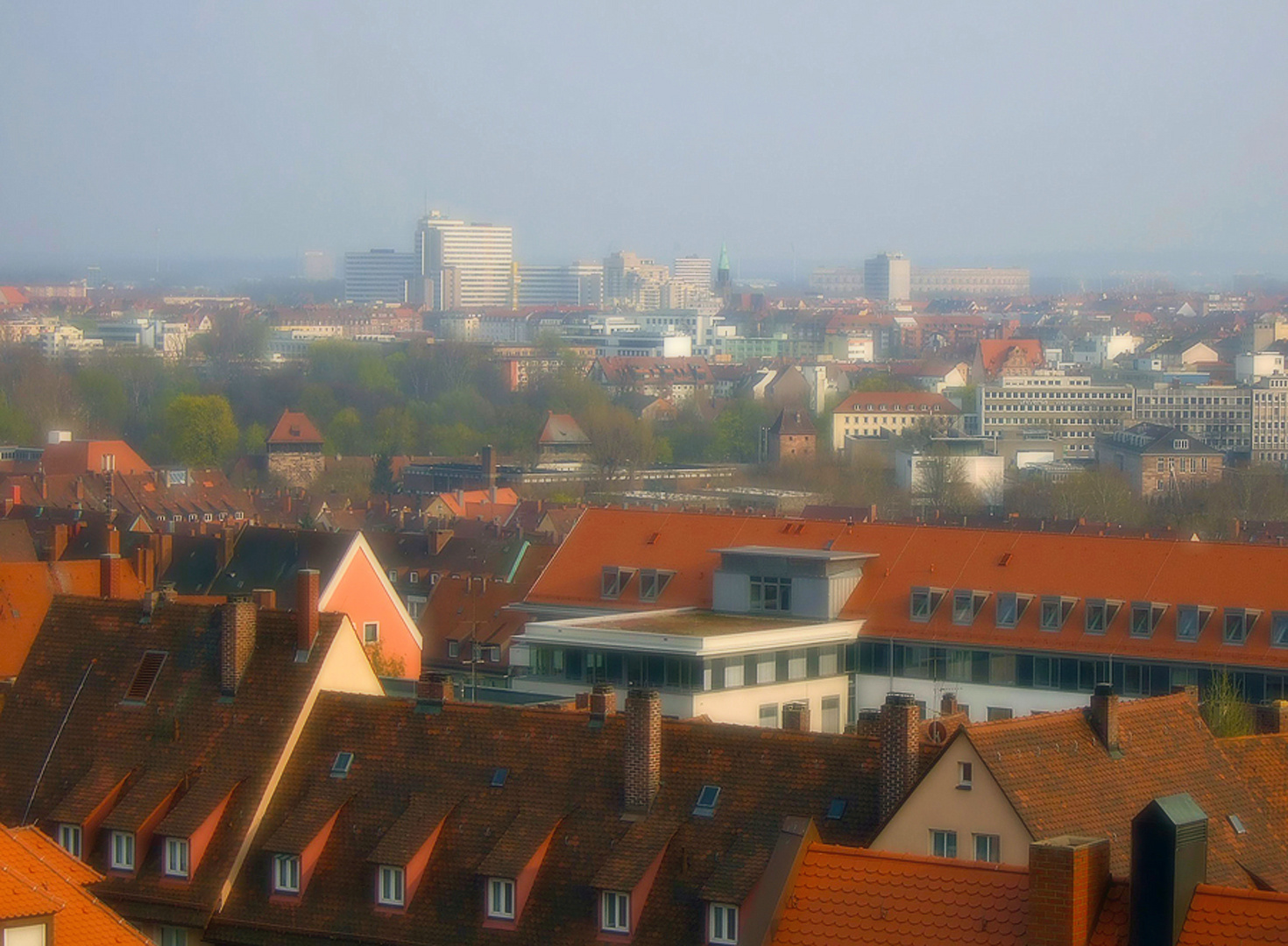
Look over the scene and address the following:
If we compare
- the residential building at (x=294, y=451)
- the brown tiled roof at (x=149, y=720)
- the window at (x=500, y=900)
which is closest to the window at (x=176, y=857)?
the brown tiled roof at (x=149, y=720)

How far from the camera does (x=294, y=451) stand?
373 ft

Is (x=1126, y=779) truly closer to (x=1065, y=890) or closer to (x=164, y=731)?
(x=1065, y=890)

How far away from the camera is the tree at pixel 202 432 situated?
389 ft

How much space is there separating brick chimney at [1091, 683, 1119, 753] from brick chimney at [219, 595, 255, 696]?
7910 millimetres

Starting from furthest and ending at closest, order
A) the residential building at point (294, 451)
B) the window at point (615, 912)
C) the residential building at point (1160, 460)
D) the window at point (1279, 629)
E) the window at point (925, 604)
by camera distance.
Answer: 1. the residential building at point (1160, 460)
2. the residential building at point (294, 451)
3. the window at point (925, 604)
4. the window at point (1279, 629)
5. the window at point (615, 912)

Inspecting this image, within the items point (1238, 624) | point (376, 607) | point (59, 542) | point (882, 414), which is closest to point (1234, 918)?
point (1238, 624)

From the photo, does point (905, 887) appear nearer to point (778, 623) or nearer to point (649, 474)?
point (778, 623)

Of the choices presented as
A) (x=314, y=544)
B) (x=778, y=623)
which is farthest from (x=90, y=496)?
(x=778, y=623)

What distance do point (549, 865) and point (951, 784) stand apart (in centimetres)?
336

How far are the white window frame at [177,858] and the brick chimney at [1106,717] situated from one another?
8.01 metres

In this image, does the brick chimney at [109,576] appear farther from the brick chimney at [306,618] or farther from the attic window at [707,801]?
the attic window at [707,801]

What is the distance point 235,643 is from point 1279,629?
68.5ft

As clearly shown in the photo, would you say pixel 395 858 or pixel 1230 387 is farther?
pixel 1230 387

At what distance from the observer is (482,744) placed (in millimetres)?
21406
